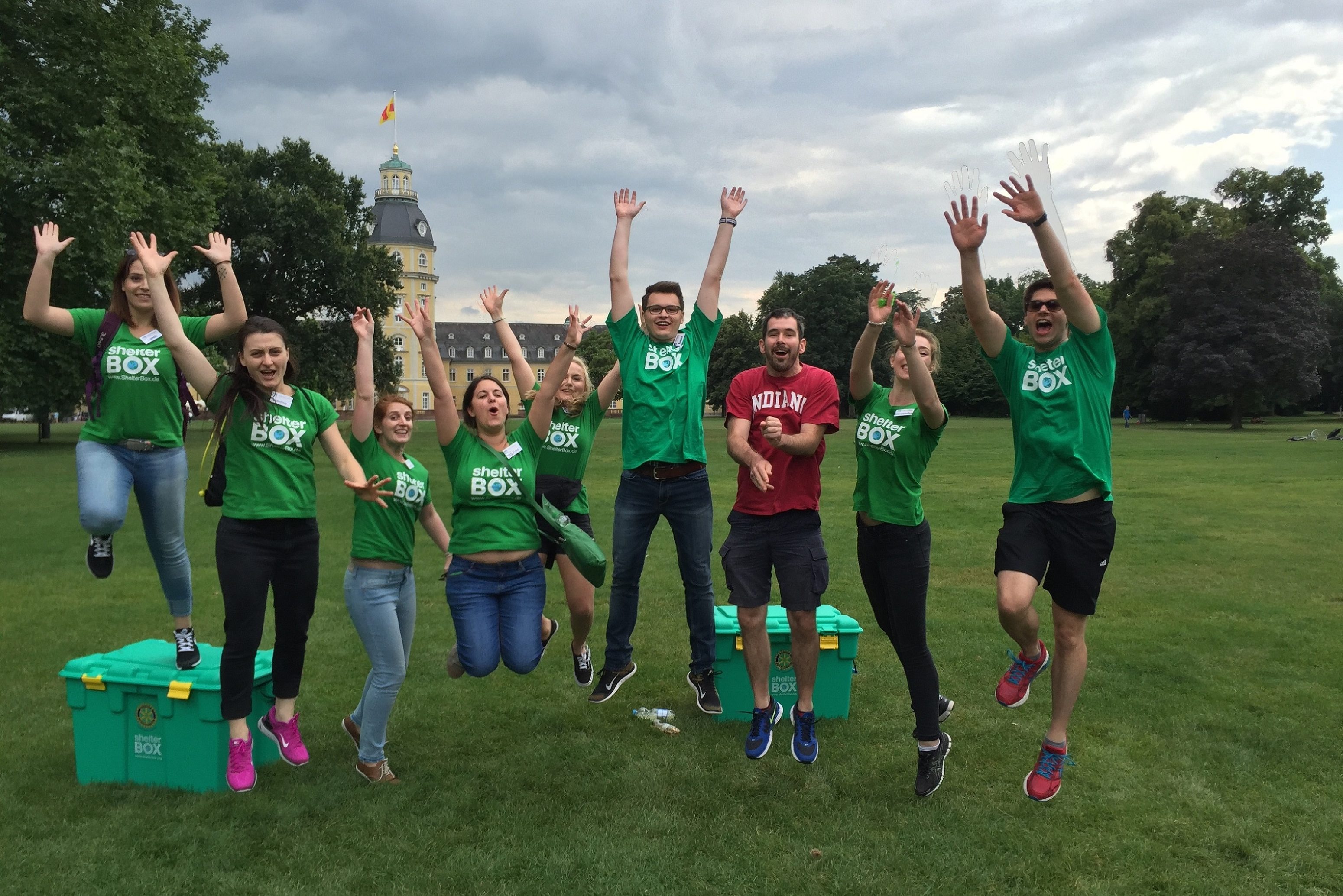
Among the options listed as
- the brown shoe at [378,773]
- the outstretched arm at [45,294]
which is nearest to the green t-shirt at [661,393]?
the brown shoe at [378,773]

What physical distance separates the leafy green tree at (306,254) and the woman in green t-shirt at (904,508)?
40017mm

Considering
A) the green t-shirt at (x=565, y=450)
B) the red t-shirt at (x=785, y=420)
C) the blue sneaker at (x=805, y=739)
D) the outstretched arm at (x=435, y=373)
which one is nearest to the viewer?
the outstretched arm at (x=435, y=373)

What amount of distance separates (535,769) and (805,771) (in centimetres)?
162

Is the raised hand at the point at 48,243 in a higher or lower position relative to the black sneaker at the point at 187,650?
higher

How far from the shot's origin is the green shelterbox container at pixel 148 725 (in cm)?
495

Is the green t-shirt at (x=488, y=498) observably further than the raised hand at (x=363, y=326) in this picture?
Yes

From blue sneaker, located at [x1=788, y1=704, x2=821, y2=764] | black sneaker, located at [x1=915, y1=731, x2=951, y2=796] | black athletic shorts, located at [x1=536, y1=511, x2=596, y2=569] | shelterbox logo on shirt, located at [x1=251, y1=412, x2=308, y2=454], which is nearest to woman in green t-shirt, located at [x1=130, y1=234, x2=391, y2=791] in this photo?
shelterbox logo on shirt, located at [x1=251, y1=412, x2=308, y2=454]

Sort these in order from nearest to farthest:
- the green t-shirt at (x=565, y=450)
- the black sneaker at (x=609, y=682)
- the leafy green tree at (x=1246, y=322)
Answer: the black sneaker at (x=609, y=682) < the green t-shirt at (x=565, y=450) < the leafy green tree at (x=1246, y=322)

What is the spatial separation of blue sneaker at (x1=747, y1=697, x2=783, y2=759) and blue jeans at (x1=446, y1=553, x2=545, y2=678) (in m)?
1.37

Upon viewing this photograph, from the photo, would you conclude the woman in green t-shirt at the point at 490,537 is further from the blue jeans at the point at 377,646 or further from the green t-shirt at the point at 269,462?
the green t-shirt at the point at 269,462

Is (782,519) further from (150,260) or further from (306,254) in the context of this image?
(306,254)

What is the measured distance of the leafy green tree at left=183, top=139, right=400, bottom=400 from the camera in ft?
144

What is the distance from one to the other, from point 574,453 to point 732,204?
2.22 metres

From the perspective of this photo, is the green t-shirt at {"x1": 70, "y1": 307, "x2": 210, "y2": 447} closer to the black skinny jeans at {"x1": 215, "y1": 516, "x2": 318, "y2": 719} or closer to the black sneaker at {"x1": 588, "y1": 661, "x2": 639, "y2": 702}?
the black skinny jeans at {"x1": 215, "y1": 516, "x2": 318, "y2": 719}
